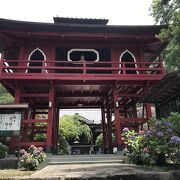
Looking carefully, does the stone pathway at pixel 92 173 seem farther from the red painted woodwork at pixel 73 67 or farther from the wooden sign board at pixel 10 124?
the red painted woodwork at pixel 73 67

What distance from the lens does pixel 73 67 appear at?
1325 centimetres

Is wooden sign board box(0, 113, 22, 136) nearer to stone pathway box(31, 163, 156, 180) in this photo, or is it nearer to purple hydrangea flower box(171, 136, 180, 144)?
stone pathway box(31, 163, 156, 180)

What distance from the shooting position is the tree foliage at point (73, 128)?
23.2 m

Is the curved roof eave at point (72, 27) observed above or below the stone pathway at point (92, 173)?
above

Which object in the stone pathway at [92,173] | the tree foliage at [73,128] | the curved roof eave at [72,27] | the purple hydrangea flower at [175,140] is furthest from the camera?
the tree foliage at [73,128]

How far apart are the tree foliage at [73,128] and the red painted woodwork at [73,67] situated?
712cm

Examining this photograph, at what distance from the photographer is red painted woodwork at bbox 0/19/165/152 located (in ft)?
43.6

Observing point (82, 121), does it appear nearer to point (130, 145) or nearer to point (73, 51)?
point (73, 51)

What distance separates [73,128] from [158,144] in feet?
59.8

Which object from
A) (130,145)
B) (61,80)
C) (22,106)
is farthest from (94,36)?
(130,145)

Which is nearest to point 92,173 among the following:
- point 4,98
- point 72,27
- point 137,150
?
point 137,150

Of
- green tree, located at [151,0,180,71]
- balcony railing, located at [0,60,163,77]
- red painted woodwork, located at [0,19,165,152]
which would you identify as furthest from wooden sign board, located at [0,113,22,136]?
green tree, located at [151,0,180,71]

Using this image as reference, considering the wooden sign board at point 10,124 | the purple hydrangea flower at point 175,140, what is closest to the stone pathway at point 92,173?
the purple hydrangea flower at point 175,140

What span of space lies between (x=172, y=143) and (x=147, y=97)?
191 inches
